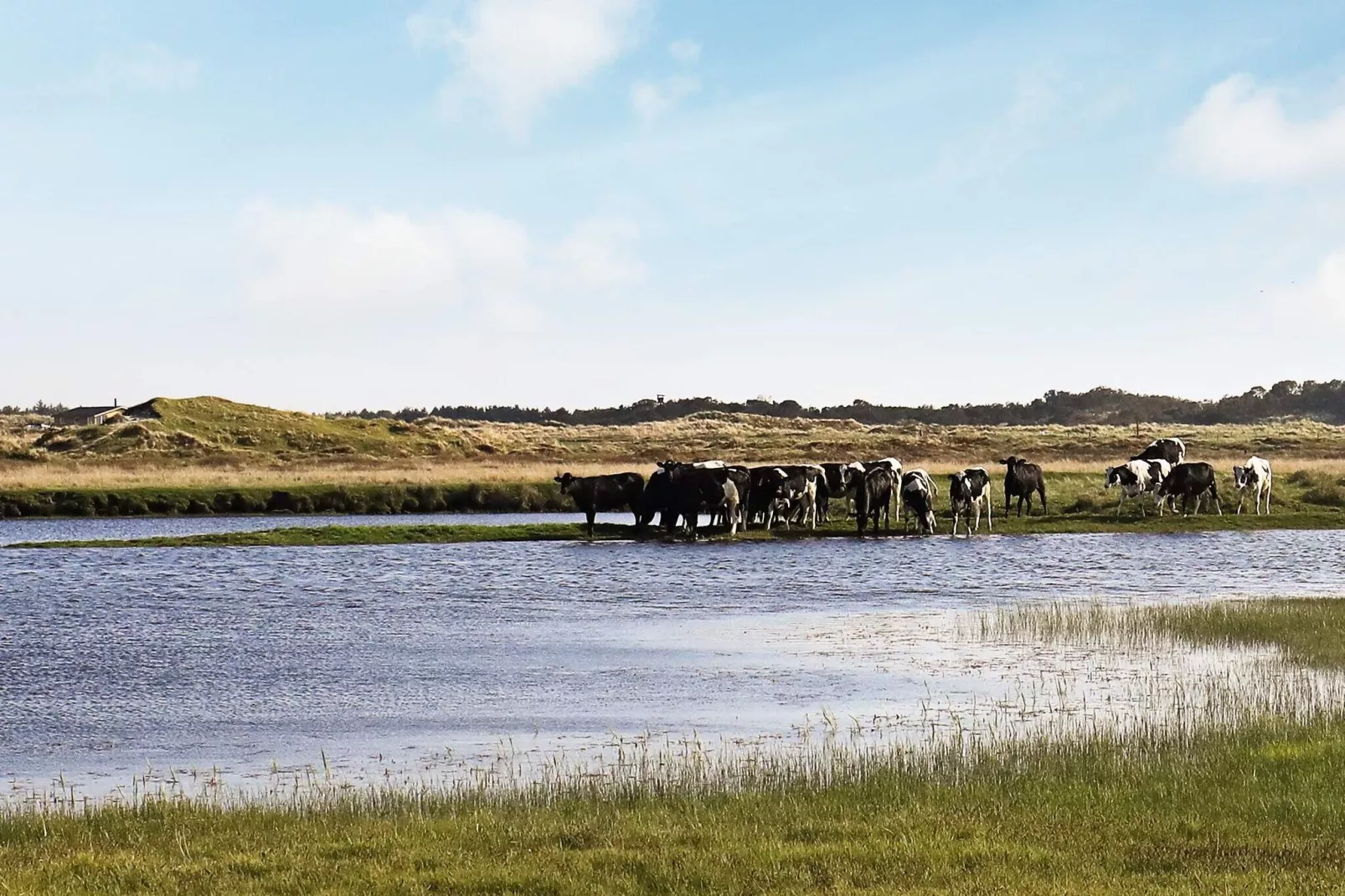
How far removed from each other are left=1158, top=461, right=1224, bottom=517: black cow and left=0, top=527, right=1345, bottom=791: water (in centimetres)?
535

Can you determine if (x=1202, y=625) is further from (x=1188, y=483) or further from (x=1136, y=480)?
(x=1188, y=483)

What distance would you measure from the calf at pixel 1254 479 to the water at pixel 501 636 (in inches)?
211

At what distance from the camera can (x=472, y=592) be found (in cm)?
2908

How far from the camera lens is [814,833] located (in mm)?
10086

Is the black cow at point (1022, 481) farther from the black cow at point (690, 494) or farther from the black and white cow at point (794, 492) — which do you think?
the black cow at point (690, 494)

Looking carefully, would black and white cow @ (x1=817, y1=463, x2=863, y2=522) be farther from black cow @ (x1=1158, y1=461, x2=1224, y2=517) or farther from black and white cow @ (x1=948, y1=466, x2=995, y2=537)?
black cow @ (x1=1158, y1=461, x2=1224, y2=517)

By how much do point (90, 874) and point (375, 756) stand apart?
15.7 ft

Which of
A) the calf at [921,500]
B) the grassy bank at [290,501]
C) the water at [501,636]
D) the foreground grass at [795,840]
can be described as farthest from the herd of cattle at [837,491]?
the foreground grass at [795,840]

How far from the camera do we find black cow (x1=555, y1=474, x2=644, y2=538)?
141ft

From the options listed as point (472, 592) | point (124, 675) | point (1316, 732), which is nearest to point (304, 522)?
point (472, 592)

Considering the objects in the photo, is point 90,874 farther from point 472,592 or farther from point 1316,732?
point 472,592

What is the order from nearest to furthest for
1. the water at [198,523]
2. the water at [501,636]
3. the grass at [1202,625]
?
the water at [501,636], the grass at [1202,625], the water at [198,523]

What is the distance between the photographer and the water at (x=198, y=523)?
143 ft

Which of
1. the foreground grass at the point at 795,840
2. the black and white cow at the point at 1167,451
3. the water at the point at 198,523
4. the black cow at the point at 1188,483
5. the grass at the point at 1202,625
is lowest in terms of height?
the grass at the point at 1202,625
